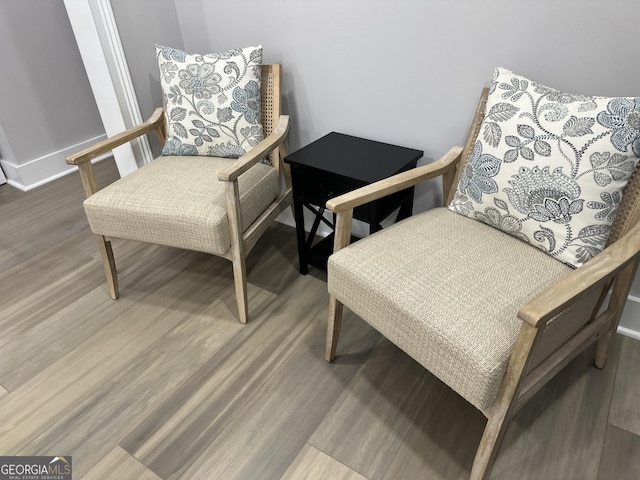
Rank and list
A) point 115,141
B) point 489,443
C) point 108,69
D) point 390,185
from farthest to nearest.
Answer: point 108,69 < point 115,141 < point 390,185 < point 489,443

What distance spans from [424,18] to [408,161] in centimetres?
45

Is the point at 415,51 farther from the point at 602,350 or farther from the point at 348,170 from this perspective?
the point at 602,350

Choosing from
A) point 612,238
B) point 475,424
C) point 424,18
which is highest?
point 424,18

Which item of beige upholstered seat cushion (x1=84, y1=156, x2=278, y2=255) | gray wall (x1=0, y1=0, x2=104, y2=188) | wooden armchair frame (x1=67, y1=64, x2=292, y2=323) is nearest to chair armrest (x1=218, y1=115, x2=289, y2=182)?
wooden armchair frame (x1=67, y1=64, x2=292, y2=323)

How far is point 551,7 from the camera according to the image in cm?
122

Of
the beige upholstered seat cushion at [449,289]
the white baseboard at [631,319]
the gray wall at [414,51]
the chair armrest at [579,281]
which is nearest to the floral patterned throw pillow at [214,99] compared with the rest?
the gray wall at [414,51]

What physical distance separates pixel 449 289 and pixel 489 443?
13.7 inches

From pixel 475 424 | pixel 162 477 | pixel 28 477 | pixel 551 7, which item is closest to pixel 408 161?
pixel 551 7

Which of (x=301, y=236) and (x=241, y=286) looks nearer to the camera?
(x=241, y=286)

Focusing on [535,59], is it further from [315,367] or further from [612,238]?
[315,367]

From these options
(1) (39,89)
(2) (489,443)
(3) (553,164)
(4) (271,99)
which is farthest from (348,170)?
(1) (39,89)

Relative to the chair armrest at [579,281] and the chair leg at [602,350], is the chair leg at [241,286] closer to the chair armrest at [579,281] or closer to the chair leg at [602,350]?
the chair armrest at [579,281]

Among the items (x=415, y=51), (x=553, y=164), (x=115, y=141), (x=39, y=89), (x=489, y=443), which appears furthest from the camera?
(x=39, y=89)

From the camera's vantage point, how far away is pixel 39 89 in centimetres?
260
